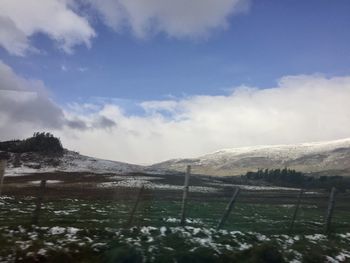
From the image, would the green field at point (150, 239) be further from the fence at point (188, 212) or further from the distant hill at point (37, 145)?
the distant hill at point (37, 145)

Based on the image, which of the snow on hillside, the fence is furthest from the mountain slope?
the fence

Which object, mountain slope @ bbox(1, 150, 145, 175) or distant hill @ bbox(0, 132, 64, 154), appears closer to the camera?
mountain slope @ bbox(1, 150, 145, 175)

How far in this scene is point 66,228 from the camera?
21.4 metres

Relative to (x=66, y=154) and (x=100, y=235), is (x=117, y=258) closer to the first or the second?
(x=100, y=235)

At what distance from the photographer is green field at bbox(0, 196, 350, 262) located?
19.0 m

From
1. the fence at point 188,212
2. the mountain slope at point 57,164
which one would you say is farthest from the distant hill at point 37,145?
the fence at point 188,212

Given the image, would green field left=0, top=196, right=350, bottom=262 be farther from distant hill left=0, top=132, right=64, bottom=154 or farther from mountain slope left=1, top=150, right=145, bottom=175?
distant hill left=0, top=132, right=64, bottom=154

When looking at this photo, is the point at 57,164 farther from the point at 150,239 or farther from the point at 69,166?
the point at 150,239

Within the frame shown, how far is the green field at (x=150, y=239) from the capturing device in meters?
19.0

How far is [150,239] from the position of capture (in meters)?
21.7

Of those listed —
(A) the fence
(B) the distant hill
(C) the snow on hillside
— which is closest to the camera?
(A) the fence

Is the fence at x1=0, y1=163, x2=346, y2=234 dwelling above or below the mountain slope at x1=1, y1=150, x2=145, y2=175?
below

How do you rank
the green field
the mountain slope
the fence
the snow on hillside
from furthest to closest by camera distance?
the mountain slope → the snow on hillside → the fence → the green field

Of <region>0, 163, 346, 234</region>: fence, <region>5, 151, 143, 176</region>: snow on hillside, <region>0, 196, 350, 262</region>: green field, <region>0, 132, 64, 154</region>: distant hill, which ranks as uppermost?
<region>0, 132, 64, 154</region>: distant hill
